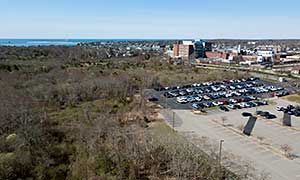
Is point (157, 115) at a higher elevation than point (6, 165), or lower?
lower

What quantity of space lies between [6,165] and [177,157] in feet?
28.1

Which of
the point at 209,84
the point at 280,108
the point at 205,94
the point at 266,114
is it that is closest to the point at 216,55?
the point at 209,84

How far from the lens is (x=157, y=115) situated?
31.8 metres

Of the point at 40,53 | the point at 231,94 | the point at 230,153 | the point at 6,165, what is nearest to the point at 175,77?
the point at 231,94

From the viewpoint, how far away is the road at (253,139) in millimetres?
18922

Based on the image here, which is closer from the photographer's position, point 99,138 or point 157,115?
point 99,138

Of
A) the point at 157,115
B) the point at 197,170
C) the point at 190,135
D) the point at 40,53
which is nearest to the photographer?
the point at 197,170

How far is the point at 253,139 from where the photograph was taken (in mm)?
24094

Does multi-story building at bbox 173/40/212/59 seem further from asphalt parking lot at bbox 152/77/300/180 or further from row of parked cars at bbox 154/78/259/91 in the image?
asphalt parking lot at bbox 152/77/300/180

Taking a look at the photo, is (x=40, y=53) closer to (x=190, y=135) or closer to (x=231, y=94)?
(x=231, y=94)

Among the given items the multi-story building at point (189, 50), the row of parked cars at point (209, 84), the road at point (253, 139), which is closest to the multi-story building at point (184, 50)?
the multi-story building at point (189, 50)

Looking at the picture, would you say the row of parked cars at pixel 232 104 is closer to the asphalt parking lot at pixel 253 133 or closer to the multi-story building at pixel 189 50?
the asphalt parking lot at pixel 253 133

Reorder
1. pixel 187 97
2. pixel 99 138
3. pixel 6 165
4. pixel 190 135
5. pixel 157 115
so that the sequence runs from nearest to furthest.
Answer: pixel 6 165, pixel 99 138, pixel 190 135, pixel 157 115, pixel 187 97

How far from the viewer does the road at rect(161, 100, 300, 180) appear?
18.9 meters
